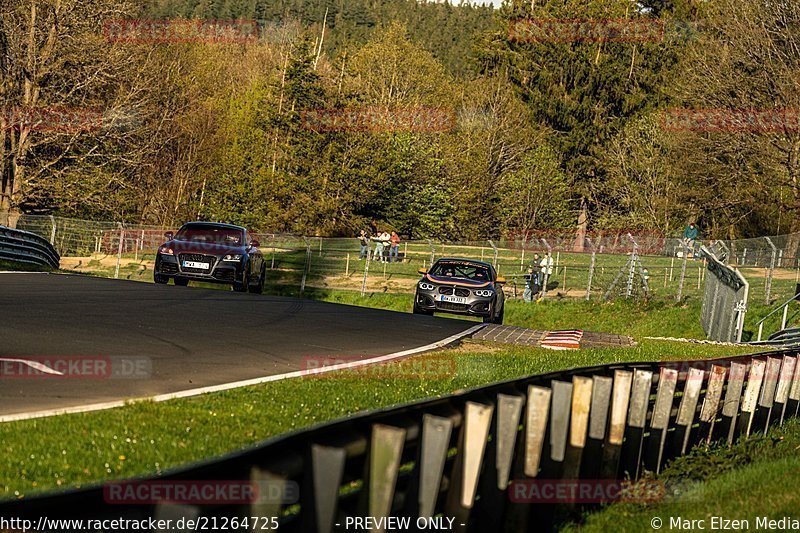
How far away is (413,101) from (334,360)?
64090 millimetres

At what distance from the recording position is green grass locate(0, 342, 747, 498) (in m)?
6.54

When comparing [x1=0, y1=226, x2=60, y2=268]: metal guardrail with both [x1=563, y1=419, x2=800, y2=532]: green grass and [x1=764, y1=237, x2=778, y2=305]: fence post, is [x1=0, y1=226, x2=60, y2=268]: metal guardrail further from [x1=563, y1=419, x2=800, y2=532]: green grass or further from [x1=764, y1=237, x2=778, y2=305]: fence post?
[x1=563, y1=419, x2=800, y2=532]: green grass

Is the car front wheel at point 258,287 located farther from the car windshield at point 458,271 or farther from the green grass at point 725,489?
the green grass at point 725,489

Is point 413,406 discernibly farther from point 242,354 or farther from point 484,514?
point 242,354

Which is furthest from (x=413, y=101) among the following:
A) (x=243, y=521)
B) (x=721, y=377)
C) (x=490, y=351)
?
(x=243, y=521)

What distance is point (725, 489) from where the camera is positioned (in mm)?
7496

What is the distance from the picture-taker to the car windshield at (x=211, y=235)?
24719 millimetres

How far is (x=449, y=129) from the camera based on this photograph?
242 ft
